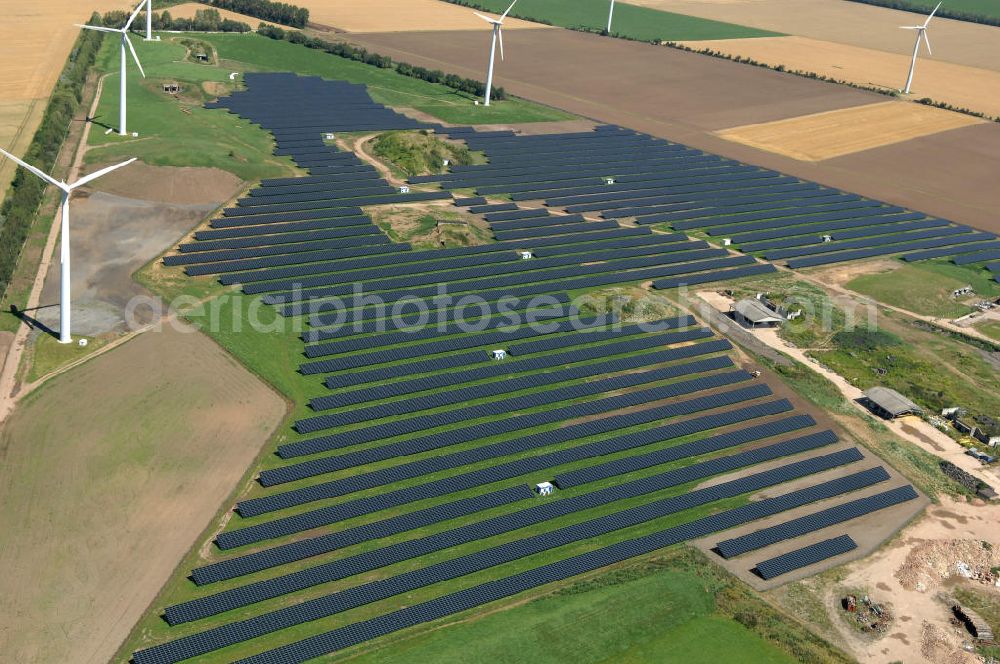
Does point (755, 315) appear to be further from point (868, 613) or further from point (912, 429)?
point (868, 613)

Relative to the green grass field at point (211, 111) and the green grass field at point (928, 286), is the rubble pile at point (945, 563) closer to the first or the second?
the green grass field at point (928, 286)

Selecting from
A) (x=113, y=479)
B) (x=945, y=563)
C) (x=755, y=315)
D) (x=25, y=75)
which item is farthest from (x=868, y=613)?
(x=25, y=75)

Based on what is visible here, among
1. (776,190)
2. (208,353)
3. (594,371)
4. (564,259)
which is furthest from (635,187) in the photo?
(208,353)

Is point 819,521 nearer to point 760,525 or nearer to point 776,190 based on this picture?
point 760,525

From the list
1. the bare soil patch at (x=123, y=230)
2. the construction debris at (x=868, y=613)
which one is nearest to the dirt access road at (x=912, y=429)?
the construction debris at (x=868, y=613)

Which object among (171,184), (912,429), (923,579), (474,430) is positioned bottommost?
(923,579)

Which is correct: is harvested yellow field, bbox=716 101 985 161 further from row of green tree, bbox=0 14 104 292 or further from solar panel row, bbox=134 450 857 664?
row of green tree, bbox=0 14 104 292

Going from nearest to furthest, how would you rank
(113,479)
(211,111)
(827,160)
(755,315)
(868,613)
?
(868,613) < (113,479) < (755,315) < (211,111) < (827,160)

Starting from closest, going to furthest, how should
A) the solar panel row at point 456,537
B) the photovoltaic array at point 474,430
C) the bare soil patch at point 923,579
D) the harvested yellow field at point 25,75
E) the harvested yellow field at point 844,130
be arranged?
the solar panel row at point 456,537 → the bare soil patch at point 923,579 → the photovoltaic array at point 474,430 → the harvested yellow field at point 25,75 → the harvested yellow field at point 844,130
